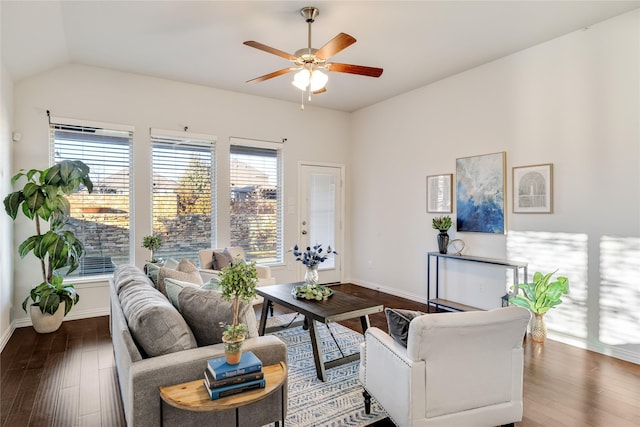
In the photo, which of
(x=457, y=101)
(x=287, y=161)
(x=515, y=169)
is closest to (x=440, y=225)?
(x=515, y=169)

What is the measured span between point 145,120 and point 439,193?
411 centimetres

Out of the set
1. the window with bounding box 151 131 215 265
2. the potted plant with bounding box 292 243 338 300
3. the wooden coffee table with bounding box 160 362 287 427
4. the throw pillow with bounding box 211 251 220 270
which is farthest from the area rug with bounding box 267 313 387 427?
the window with bounding box 151 131 215 265

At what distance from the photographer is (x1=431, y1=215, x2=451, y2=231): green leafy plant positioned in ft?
14.9

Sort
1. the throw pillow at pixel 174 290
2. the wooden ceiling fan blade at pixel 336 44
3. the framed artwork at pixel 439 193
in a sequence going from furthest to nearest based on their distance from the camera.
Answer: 1. the framed artwork at pixel 439 193
2. the wooden ceiling fan blade at pixel 336 44
3. the throw pillow at pixel 174 290

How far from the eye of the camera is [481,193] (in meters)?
4.37

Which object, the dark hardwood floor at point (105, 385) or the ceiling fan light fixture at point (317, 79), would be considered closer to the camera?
the dark hardwood floor at point (105, 385)

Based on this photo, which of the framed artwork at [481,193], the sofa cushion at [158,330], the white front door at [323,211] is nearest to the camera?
the sofa cushion at [158,330]

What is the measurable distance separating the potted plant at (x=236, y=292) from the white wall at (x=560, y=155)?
3.42 m

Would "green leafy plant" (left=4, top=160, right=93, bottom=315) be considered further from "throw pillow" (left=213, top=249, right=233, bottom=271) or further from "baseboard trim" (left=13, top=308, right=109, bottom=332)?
"throw pillow" (left=213, top=249, right=233, bottom=271)

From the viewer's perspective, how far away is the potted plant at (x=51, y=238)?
11.8 ft

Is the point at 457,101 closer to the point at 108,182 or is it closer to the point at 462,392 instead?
the point at 462,392

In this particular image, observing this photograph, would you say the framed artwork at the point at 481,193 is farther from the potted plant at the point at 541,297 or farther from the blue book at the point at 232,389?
the blue book at the point at 232,389

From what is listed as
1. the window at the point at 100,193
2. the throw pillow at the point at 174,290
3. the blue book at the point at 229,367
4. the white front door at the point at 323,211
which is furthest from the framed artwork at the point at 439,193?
the window at the point at 100,193

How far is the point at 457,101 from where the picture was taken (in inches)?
184
